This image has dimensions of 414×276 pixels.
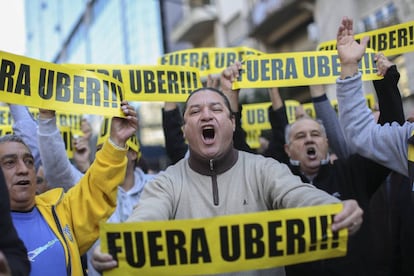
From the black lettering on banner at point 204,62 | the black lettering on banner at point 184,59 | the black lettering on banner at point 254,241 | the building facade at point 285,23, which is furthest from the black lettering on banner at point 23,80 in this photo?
the building facade at point 285,23

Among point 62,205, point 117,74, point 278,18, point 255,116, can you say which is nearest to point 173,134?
point 117,74

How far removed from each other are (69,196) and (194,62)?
2.42m

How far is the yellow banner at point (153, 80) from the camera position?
370 cm

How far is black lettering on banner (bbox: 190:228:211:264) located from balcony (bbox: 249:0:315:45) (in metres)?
15.8

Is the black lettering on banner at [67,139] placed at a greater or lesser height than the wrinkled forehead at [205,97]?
lesser

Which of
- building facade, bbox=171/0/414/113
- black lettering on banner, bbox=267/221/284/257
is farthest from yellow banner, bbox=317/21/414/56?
building facade, bbox=171/0/414/113

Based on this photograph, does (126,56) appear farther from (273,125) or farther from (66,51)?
(273,125)

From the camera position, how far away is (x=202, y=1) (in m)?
25.1

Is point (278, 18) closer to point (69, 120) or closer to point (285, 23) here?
point (285, 23)

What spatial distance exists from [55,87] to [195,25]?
2224 cm

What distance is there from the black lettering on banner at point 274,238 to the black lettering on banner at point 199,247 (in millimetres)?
245

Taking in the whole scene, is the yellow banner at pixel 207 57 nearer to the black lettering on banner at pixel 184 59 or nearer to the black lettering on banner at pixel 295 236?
the black lettering on banner at pixel 184 59

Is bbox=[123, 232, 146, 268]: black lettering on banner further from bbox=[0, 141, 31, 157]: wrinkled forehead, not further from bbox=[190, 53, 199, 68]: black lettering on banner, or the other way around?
bbox=[190, 53, 199, 68]: black lettering on banner

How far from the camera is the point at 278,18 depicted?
18281mm
